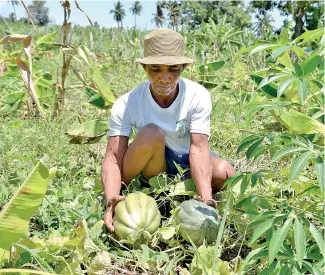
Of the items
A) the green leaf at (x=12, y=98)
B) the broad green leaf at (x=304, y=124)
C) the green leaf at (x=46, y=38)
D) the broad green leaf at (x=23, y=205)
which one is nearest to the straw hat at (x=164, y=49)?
the broad green leaf at (x=304, y=124)

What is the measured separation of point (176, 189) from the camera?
2225mm

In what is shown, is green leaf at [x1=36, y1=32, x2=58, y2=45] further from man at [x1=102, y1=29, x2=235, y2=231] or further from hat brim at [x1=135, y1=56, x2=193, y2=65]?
hat brim at [x1=135, y1=56, x2=193, y2=65]

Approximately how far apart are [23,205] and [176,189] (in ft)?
2.84

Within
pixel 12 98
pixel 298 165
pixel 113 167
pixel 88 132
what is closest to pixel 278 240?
pixel 298 165

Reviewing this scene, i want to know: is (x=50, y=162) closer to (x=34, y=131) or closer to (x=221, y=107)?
(x=34, y=131)

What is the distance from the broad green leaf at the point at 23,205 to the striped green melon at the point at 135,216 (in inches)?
19.7

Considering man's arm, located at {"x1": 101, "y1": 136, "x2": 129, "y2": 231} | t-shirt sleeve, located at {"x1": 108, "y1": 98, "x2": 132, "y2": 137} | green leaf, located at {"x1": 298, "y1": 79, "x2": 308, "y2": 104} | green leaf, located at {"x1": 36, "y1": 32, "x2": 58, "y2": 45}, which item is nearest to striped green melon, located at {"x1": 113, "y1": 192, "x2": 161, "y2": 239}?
man's arm, located at {"x1": 101, "y1": 136, "x2": 129, "y2": 231}

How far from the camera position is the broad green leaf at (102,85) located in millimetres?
3012

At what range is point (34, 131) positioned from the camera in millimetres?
3133

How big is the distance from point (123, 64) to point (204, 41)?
4.02 feet

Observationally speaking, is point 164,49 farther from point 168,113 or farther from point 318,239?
point 318,239

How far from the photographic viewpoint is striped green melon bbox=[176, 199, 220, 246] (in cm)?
194

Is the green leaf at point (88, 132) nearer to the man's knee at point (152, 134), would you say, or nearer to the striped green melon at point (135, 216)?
the man's knee at point (152, 134)

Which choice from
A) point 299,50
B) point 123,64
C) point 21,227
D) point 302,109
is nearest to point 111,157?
point 21,227
